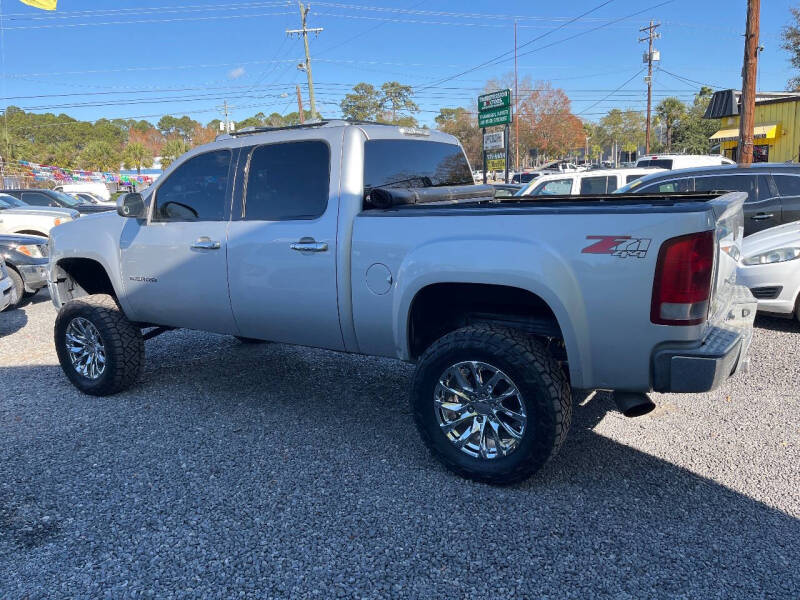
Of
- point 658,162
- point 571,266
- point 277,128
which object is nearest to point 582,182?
point 658,162

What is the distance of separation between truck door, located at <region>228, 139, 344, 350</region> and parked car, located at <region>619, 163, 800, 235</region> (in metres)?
5.36

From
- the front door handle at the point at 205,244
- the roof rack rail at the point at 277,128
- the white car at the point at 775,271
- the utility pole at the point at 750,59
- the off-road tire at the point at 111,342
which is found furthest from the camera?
the utility pole at the point at 750,59

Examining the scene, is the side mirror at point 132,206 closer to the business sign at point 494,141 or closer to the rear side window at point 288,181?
the rear side window at point 288,181

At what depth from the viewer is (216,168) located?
431cm

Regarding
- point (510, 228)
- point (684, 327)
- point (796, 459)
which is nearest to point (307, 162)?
point (510, 228)

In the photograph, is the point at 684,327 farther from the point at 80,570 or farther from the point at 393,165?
the point at 80,570

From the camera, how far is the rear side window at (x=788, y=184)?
7520 mm

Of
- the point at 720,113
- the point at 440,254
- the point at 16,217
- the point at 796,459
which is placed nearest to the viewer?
the point at 440,254

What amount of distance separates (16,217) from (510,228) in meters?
13.5

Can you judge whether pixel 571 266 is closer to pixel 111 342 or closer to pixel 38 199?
pixel 111 342

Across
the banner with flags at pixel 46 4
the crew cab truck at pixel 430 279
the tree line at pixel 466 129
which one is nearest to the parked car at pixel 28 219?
the banner with flags at pixel 46 4

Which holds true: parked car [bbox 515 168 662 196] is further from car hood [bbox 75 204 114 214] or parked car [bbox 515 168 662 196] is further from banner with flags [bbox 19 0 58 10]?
car hood [bbox 75 204 114 214]

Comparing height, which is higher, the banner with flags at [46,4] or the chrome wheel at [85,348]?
the banner with flags at [46,4]

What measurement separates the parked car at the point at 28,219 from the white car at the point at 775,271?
12873mm
